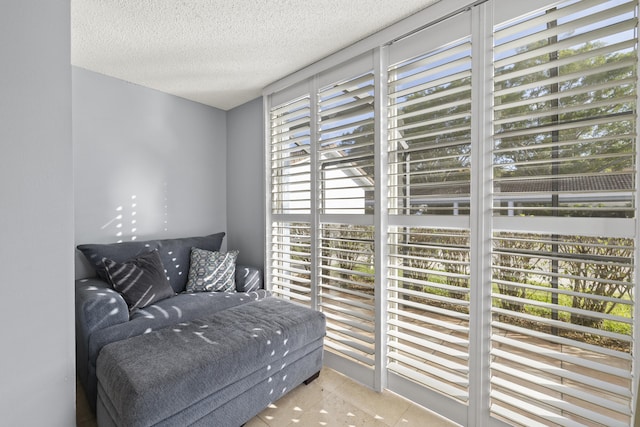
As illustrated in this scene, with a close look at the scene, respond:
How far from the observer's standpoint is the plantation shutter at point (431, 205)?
1683mm

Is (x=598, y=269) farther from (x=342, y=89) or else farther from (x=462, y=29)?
(x=342, y=89)

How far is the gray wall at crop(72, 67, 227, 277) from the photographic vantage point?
2473 mm

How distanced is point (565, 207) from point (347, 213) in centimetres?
131

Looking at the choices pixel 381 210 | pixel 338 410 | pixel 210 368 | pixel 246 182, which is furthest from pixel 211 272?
pixel 381 210

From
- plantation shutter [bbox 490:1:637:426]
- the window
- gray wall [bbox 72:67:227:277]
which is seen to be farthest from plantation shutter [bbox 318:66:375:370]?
gray wall [bbox 72:67:227:277]

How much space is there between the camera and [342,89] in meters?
2.24

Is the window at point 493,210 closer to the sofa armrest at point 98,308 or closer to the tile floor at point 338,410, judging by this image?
the tile floor at point 338,410

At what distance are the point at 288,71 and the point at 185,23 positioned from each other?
2.95 ft

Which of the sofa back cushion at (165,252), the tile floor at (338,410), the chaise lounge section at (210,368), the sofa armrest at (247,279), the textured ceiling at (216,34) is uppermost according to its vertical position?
the textured ceiling at (216,34)

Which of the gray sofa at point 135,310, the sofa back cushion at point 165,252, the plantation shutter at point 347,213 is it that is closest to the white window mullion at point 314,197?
the plantation shutter at point 347,213

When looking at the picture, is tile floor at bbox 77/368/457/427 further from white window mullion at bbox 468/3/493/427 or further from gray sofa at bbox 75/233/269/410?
gray sofa at bbox 75/233/269/410

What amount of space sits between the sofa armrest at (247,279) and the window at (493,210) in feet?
2.59

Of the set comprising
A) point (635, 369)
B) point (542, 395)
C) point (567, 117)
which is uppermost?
point (567, 117)

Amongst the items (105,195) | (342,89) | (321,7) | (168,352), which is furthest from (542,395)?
(105,195)
